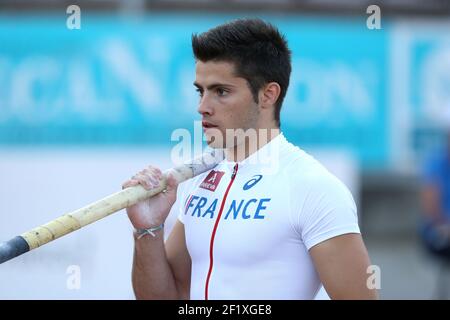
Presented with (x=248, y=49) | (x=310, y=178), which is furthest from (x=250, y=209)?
(x=248, y=49)

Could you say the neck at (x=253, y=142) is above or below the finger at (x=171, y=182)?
above

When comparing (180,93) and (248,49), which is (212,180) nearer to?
(248,49)

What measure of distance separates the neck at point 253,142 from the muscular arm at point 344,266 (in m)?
0.54

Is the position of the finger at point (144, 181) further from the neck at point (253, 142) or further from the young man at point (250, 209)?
the neck at point (253, 142)

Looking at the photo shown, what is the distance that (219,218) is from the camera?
3.49 m

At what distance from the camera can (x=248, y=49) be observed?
347cm

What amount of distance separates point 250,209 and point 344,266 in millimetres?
442

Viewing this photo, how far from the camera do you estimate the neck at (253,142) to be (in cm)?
358

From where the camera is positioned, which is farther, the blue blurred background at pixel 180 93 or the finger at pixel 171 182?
the blue blurred background at pixel 180 93

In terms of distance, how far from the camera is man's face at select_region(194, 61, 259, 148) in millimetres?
3461

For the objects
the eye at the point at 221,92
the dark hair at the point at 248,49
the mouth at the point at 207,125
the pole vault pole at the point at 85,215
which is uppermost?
the dark hair at the point at 248,49

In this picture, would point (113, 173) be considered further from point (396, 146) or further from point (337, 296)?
point (337, 296)

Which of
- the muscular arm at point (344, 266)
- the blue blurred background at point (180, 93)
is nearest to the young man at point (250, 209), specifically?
the muscular arm at point (344, 266)

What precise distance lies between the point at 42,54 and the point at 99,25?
739 millimetres
